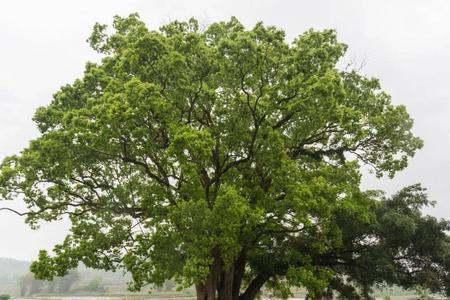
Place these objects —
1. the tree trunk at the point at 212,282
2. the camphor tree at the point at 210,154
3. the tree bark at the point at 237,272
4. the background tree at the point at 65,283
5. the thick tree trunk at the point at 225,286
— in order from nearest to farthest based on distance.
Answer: the camphor tree at the point at 210,154 < the tree trunk at the point at 212,282 < the thick tree trunk at the point at 225,286 < the tree bark at the point at 237,272 < the background tree at the point at 65,283

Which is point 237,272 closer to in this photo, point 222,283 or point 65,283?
point 222,283

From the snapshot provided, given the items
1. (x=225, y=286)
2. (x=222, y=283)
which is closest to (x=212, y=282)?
(x=222, y=283)

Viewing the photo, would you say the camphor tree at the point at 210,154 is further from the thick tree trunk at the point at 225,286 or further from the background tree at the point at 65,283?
the background tree at the point at 65,283

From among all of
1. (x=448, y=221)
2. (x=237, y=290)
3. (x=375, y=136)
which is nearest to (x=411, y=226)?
(x=448, y=221)

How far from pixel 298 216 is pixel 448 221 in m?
12.1

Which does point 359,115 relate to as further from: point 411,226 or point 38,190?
point 38,190

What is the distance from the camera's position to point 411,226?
78.5 ft

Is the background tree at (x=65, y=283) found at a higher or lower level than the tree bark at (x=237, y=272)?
higher

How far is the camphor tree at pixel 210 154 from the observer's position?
17.2 metres

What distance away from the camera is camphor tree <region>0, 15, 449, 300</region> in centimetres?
1716

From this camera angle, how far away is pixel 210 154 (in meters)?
16.6

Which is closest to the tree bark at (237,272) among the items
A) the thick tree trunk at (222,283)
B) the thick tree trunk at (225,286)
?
the thick tree trunk at (222,283)

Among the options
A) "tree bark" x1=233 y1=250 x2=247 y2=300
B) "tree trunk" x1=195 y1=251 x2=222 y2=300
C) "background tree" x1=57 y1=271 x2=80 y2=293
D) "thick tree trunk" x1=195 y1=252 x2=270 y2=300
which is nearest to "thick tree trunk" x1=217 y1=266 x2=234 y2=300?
"thick tree trunk" x1=195 y1=252 x2=270 y2=300

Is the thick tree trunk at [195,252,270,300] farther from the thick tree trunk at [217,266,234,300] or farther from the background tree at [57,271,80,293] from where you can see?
the background tree at [57,271,80,293]
